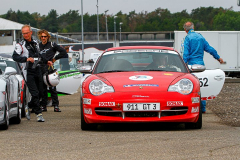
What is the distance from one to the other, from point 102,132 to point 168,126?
4.28ft

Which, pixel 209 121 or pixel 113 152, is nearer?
pixel 113 152

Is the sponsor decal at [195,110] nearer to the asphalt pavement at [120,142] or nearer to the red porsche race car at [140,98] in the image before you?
the red porsche race car at [140,98]

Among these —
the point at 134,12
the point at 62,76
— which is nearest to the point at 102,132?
the point at 62,76

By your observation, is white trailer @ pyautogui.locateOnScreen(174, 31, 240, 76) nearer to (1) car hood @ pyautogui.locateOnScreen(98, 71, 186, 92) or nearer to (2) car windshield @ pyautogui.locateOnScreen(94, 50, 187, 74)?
(2) car windshield @ pyautogui.locateOnScreen(94, 50, 187, 74)

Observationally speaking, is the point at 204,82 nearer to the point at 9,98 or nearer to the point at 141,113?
the point at 141,113

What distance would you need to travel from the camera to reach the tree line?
595ft

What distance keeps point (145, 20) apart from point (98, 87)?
187 metres

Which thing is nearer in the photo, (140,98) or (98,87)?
(140,98)

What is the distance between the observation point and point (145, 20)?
633 ft

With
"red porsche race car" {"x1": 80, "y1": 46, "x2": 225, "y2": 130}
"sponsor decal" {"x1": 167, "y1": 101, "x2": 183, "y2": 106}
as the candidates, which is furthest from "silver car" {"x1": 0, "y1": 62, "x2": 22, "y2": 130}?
"sponsor decal" {"x1": 167, "y1": 101, "x2": 183, "y2": 106}

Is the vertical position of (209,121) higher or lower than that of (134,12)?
lower

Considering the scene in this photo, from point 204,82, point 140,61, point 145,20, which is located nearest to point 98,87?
point 140,61

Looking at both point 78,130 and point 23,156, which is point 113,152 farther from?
point 78,130

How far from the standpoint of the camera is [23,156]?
5457mm
